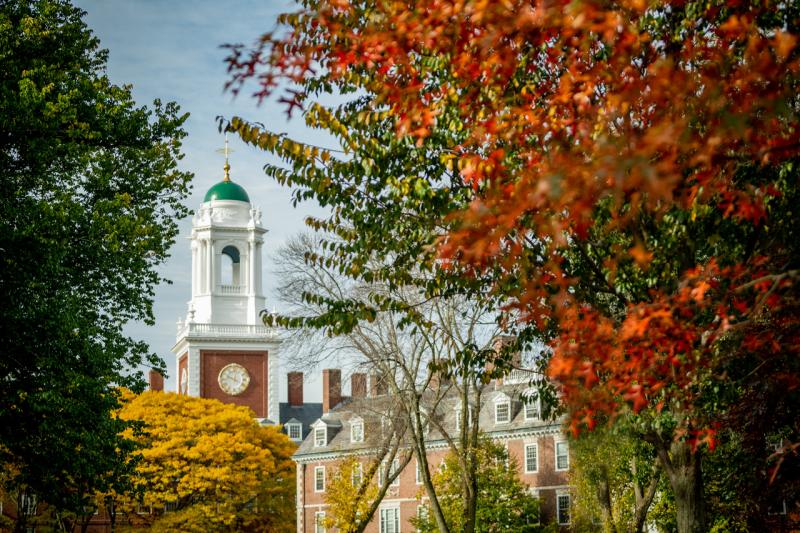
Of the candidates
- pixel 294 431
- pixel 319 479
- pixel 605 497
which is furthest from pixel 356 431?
pixel 605 497

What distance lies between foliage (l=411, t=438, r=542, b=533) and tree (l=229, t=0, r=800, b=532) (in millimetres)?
39587

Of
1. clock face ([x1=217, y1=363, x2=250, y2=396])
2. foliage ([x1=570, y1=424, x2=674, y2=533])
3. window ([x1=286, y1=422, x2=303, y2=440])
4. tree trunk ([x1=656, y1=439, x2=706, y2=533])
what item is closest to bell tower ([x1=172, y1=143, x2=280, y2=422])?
clock face ([x1=217, y1=363, x2=250, y2=396])

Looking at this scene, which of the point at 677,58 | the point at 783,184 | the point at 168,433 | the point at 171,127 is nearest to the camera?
the point at 677,58

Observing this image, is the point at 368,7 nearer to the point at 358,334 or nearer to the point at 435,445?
the point at 358,334

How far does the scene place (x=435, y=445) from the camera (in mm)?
70000

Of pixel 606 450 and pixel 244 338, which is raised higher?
pixel 244 338

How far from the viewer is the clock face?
9125 cm

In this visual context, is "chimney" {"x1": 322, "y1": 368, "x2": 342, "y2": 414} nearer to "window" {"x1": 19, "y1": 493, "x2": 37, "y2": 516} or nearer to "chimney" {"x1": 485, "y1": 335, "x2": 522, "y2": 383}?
"window" {"x1": 19, "y1": 493, "x2": 37, "y2": 516}

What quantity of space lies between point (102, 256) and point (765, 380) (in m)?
17.5

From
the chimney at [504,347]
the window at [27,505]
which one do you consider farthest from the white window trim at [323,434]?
the chimney at [504,347]

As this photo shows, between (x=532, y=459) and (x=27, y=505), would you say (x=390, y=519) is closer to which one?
(x=532, y=459)

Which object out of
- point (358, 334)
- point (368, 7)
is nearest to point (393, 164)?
point (368, 7)

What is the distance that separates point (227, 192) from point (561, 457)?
1777 inches

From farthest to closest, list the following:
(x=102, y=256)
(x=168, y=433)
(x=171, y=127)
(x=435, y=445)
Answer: (x=435, y=445)
(x=168, y=433)
(x=171, y=127)
(x=102, y=256)
